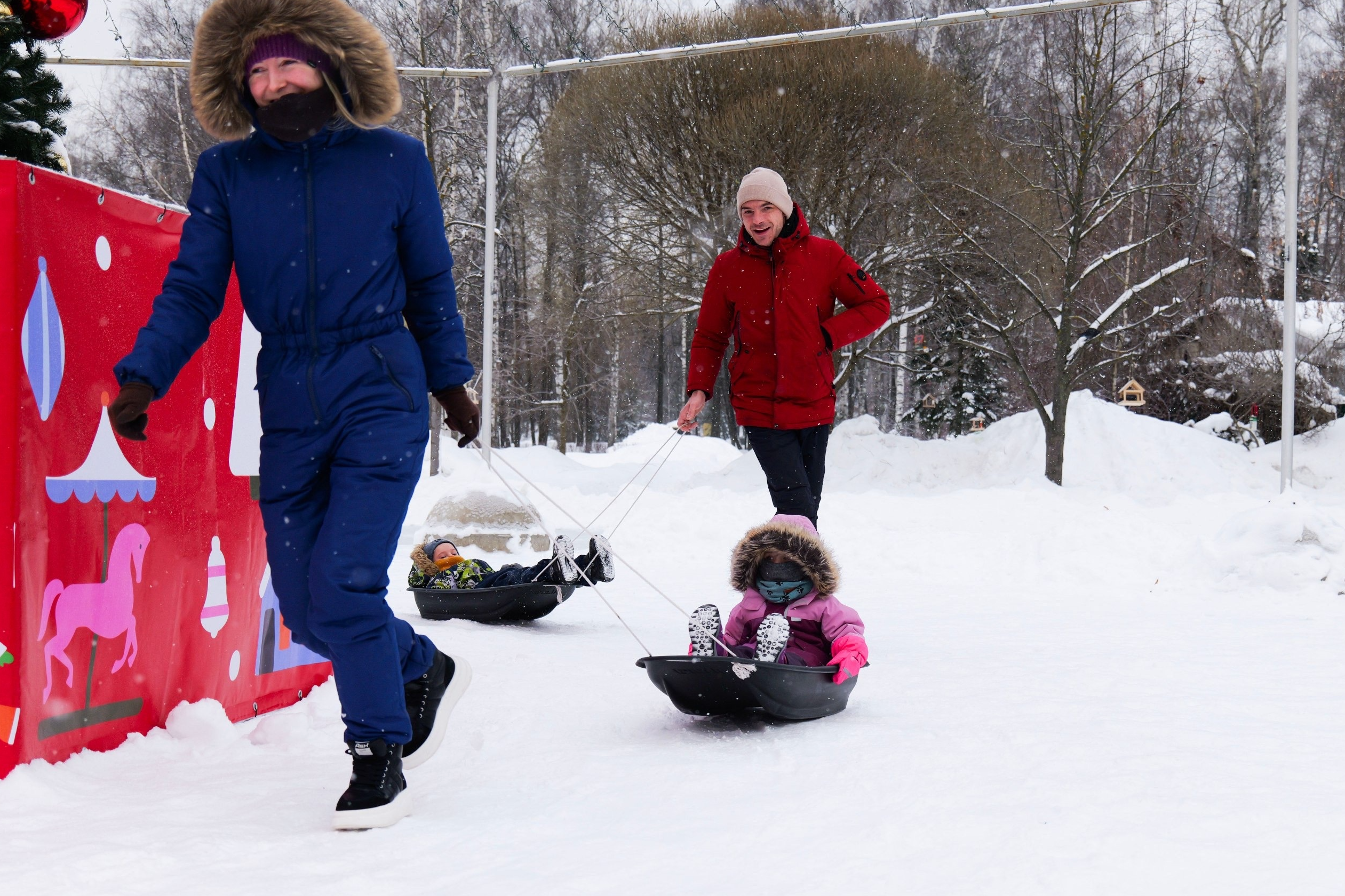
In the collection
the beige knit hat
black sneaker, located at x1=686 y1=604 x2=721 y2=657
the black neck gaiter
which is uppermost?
the beige knit hat

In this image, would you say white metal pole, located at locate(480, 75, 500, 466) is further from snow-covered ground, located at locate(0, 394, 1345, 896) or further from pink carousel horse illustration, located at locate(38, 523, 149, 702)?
pink carousel horse illustration, located at locate(38, 523, 149, 702)

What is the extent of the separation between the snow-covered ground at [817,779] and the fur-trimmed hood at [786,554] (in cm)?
43

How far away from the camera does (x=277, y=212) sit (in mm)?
2385

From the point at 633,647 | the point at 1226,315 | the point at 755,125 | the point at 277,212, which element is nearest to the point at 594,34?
the point at 755,125

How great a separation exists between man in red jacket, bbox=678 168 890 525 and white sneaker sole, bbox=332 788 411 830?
2349 mm

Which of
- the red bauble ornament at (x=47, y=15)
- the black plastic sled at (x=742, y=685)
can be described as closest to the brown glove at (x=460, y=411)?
the black plastic sled at (x=742, y=685)

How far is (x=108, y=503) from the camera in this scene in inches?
108

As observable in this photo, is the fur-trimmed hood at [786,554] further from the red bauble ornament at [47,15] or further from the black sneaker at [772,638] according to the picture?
the red bauble ornament at [47,15]

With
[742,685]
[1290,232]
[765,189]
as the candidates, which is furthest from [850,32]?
[742,685]

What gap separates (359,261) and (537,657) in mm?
2489

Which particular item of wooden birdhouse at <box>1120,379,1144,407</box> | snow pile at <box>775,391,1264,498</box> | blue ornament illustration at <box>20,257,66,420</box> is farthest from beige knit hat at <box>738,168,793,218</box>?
wooden birdhouse at <box>1120,379,1144,407</box>

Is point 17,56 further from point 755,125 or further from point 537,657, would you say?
point 755,125

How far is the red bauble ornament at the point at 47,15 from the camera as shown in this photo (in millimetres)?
3002

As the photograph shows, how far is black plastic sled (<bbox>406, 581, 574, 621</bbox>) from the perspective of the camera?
5.34 m
